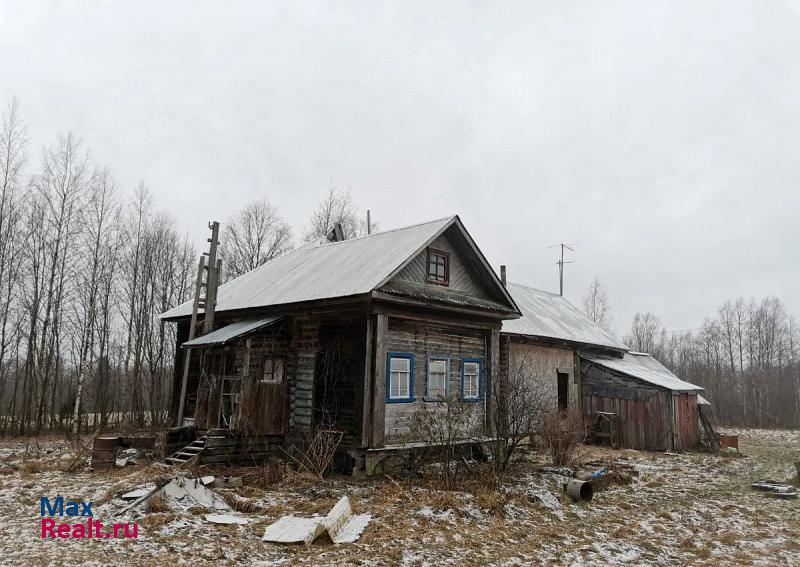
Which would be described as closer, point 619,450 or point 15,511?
point 15,511

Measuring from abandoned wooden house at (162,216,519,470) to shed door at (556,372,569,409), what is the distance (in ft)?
23.8

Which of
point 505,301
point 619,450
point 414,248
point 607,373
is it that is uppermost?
point 414,248

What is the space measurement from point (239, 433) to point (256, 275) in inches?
315

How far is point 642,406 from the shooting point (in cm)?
2080

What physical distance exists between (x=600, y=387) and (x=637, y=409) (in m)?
1.67

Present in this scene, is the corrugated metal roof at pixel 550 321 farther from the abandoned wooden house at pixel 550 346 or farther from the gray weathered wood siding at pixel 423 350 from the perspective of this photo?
the gray weathered wood siding at pixel 423 350

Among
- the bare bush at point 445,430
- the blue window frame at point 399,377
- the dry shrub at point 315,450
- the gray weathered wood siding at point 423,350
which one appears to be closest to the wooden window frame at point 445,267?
the gray weathered wood siding at point 423,350

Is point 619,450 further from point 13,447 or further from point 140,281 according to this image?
point 140,281

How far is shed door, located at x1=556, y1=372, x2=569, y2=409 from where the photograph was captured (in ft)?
72.4

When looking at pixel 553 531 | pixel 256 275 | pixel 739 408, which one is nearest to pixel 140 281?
pixel 256 275

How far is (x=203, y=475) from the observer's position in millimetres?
11477

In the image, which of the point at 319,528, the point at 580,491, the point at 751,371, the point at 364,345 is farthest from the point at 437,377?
the point at 751,371

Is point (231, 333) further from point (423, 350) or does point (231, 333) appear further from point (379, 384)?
point (423, 350)

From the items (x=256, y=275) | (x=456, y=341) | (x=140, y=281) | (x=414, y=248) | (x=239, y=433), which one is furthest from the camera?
(x=140, y=281)
